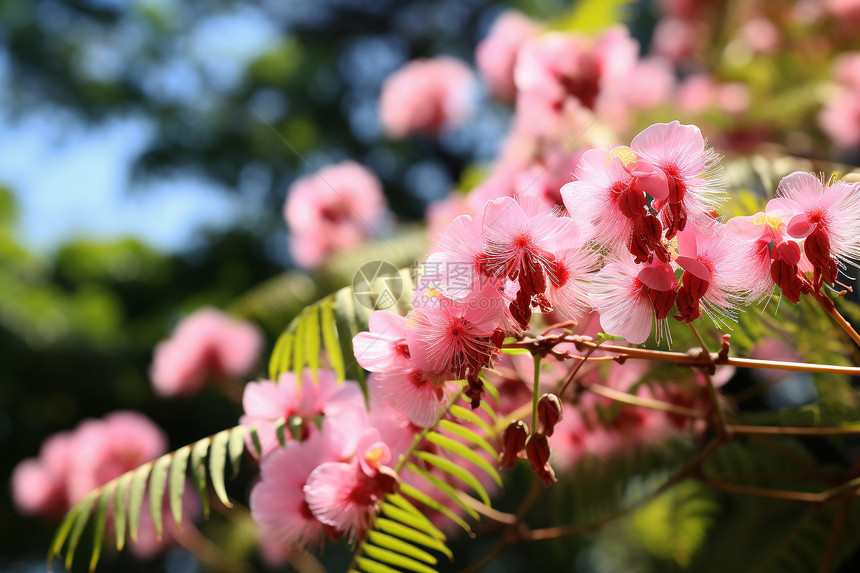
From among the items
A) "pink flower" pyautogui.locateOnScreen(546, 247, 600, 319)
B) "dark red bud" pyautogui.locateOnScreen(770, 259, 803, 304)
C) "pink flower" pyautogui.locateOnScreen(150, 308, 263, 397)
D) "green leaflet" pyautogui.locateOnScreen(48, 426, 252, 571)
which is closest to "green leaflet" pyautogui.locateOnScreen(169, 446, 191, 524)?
"green leaflet" pyautogui.locateOnScreen(48, 426, 252, 571)

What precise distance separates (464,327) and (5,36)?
4.68 m

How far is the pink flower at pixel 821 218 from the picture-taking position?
41 cm

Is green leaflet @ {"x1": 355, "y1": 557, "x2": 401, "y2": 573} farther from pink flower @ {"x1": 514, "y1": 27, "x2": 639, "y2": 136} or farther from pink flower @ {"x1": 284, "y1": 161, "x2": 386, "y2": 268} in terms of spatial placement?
pink flower @ {"x1": 284, "y1": 161, "x2": 386, "y2": 268}

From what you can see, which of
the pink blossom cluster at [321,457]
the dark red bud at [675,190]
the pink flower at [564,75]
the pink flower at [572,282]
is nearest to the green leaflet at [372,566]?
the pink blossom cluster at [321,457]

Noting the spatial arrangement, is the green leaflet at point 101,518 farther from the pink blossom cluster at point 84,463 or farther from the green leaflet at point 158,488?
the pink blossom cluster at point 84,463

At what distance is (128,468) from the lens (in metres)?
1.46

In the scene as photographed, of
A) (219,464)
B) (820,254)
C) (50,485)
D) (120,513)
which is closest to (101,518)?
(120,513)

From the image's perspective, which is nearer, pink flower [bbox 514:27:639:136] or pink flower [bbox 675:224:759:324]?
pink flower [bbox 675:224:759:324]

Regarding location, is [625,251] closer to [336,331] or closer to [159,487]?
[336,331]

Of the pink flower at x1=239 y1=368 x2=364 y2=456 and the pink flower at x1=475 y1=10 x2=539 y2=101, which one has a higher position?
the pink flower at x1=475 y1=10 x2=539 y2=101

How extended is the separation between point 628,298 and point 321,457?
0.26 metres

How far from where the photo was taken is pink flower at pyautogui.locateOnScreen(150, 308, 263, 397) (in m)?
1.46

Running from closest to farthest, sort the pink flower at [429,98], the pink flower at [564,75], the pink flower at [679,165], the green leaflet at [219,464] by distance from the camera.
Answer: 1. the pink flower at [679,165]
2. the green leaflet at [219,464]
3. the pink flower at [564,75]
4. the pink flower at [429,98]

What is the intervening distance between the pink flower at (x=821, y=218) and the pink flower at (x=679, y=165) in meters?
0.06
